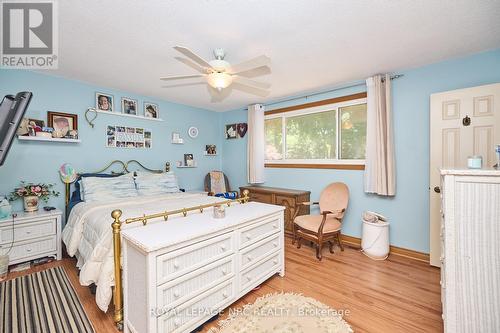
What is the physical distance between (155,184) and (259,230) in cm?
221

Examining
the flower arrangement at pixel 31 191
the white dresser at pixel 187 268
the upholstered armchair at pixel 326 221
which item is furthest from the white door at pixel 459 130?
the flower arrangement at pixel 31 191

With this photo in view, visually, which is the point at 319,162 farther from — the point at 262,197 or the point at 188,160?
the point at 188,160

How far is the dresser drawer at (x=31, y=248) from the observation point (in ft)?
8.44

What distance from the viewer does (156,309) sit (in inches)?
54.5

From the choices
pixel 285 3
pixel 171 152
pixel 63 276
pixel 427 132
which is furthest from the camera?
pixel 171 152

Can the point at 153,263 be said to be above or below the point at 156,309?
above

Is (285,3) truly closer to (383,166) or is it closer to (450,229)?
(450,229)

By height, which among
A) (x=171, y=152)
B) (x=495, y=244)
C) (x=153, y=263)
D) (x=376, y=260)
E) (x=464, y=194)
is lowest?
(x=376, y=260)

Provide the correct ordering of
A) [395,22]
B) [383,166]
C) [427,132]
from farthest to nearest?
[383,166] → [427,132] → [395,22]

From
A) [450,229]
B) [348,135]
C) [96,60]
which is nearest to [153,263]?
[450,229]

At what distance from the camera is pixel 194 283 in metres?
1.61

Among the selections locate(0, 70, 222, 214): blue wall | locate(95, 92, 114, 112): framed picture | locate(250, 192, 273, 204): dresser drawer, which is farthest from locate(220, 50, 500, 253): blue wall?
locate(95, 92, 114, 112): framed picture

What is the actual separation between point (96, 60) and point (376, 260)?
14.3 feet

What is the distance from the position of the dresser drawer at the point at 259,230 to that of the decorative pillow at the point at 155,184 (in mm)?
2097
